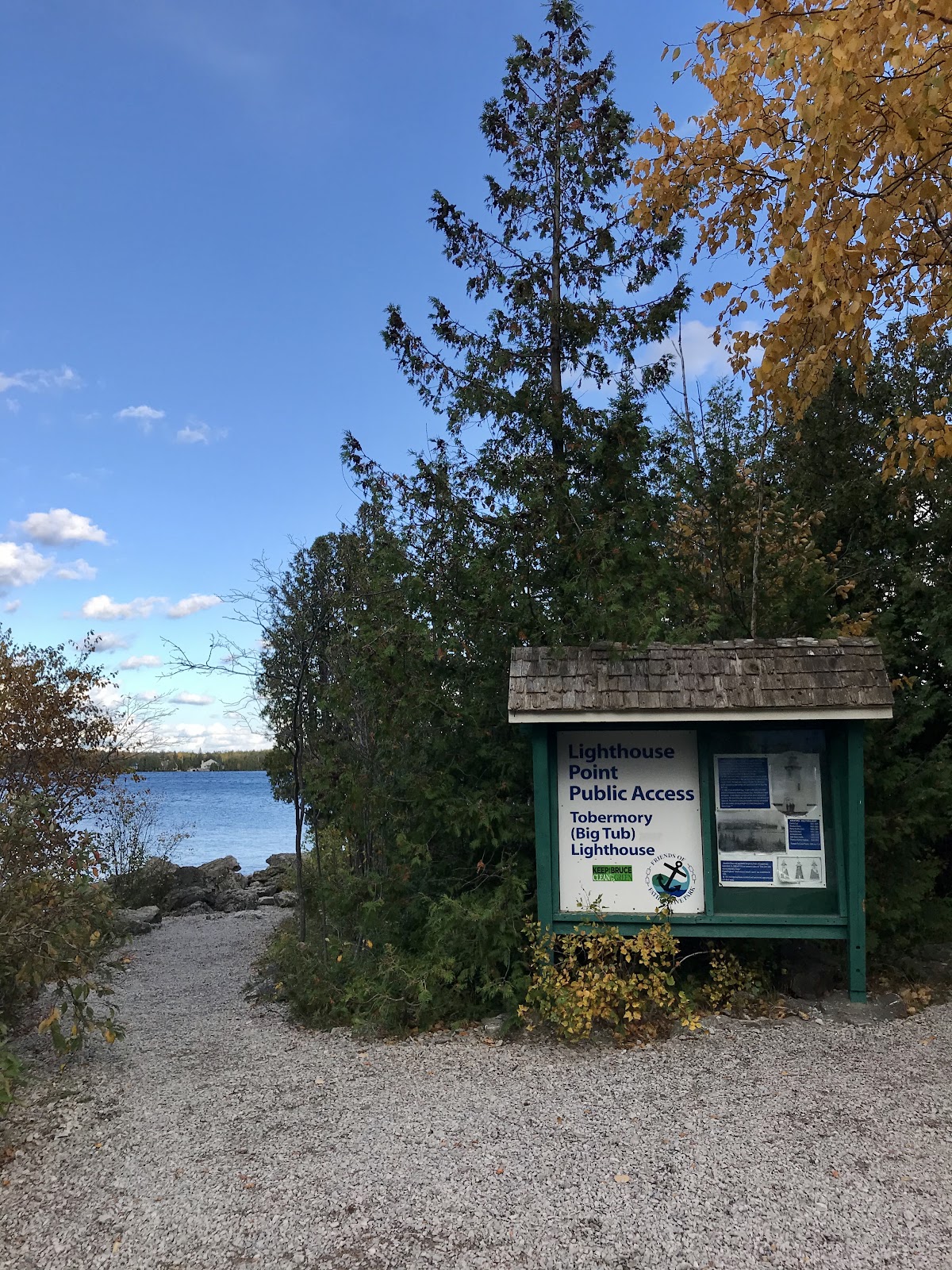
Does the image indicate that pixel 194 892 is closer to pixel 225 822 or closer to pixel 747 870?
pixel 747 870

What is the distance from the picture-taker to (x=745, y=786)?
24.3 ft

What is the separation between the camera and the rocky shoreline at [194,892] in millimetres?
14969

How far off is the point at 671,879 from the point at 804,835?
3.94 ft

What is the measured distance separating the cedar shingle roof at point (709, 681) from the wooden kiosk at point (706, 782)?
0.04ft

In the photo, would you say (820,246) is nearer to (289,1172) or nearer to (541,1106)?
(541,1106)

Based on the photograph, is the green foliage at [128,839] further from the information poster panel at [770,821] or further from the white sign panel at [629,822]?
the information poster panel at [770,821]

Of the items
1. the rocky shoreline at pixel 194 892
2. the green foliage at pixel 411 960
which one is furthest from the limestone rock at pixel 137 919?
the green foliage at pixel 411 960

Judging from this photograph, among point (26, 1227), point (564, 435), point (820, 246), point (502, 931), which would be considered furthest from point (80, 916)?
point (820, 246)

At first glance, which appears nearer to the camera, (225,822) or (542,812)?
(542,812)

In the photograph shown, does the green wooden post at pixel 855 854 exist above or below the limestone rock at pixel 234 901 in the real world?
above

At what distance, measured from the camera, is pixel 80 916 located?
20.5ft

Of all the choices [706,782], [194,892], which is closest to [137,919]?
[194,892]

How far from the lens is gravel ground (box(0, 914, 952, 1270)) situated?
3898 mm

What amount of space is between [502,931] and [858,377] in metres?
5.51
